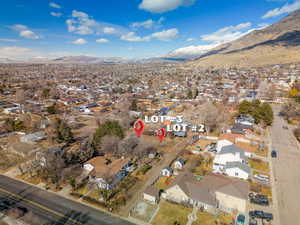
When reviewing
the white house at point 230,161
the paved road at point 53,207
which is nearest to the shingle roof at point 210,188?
the white house at point 230,161

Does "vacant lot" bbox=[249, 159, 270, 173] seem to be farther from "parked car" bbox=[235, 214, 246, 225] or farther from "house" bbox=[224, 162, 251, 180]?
"parked car" bbox=[235, 214, 246, 225]

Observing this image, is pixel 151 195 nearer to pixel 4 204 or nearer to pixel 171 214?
pixel 171 214

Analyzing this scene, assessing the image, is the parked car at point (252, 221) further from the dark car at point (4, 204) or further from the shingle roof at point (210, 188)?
the dark car at point (4, 204)

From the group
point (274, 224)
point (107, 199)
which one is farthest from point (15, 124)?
point (274, 224)

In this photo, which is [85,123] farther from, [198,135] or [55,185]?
[198,135]

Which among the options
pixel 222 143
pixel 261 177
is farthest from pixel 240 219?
pixel 222 143
